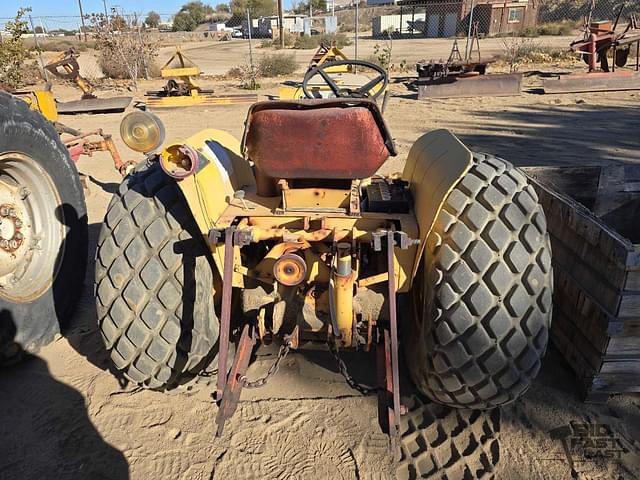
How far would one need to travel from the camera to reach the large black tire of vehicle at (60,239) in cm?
269

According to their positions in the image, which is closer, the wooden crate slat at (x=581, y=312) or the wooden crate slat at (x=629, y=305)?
the wooden crate slat at (x=629, y=305)

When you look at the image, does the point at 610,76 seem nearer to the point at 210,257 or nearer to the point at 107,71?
the point at 210,257

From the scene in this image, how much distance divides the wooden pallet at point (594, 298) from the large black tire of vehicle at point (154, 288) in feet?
6.65

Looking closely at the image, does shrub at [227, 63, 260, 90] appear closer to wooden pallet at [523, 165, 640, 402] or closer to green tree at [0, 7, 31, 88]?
green tree at [0, 7, 31, 88]

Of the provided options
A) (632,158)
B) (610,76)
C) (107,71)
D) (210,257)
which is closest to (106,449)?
(210,257)

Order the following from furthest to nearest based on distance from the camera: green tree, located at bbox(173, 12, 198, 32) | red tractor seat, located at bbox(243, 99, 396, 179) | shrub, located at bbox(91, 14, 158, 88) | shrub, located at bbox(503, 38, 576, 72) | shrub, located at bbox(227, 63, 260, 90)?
green tree, located at bbox(173, 12, 198, 32)
shrub, located at bbox(503, 38, 576, 72)
shrub, located at bbox(91, 14, 158, 88)
shrub, located at bbox(227, 63, 260, 90)
red tractor seat, located at bbox(243, 99, 396, 179)

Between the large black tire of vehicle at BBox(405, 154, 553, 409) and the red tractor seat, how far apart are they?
0.47 metres

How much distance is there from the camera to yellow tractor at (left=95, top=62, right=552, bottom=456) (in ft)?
6.43

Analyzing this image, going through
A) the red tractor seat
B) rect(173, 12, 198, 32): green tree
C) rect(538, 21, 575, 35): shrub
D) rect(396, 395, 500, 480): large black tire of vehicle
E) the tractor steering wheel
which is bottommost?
rect(396, 395, 500, 480): large black tire of vehicle

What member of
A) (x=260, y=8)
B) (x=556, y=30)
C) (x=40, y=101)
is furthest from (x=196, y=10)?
(x=40, y=101)

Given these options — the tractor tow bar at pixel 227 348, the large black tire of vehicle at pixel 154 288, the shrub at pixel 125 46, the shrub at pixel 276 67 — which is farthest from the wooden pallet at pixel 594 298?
the shrub at pixel 125 46

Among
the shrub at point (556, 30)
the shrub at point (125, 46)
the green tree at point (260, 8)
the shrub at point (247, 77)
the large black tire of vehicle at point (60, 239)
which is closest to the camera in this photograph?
the large black tire of vehicle at point (60, 239)

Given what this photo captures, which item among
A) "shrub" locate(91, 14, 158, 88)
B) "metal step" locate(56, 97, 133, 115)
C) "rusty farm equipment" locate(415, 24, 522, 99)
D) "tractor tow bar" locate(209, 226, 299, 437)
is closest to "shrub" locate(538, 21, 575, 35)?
"rusty farm equipment" locate(415, 24, 522, 99)

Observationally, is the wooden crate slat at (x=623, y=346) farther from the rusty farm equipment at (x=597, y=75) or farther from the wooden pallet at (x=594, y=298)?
the rusty farm equipment at (x=597, y=75)
